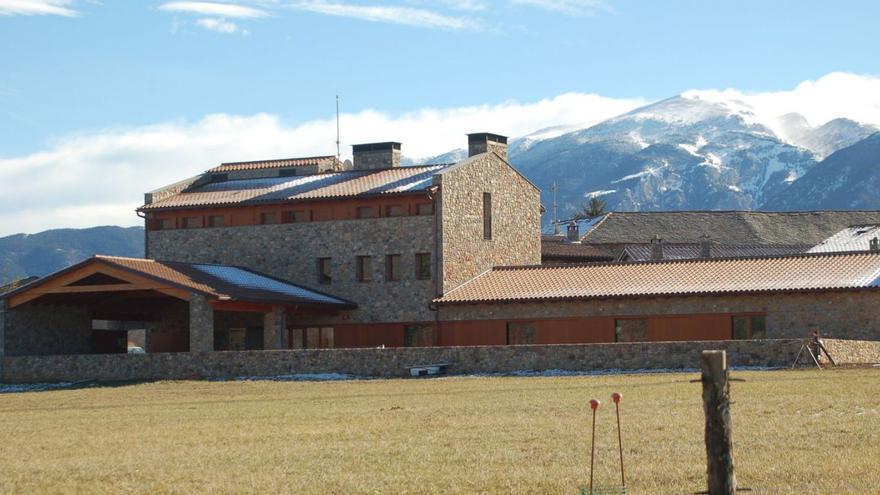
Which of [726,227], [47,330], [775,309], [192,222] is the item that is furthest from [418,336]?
[726,227]

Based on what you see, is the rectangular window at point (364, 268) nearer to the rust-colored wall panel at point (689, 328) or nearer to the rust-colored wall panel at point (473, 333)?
the rust-colored wall panel at point (473, 333)

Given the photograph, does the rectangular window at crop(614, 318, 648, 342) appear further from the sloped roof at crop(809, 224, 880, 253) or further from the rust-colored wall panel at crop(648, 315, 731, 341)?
the sloped roof at crop(809, 224, 880, 253)

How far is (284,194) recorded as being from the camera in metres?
58.4

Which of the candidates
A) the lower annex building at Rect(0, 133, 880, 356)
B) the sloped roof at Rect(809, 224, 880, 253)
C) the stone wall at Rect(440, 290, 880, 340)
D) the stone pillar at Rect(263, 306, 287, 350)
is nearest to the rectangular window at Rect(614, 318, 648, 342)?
the lower annex building at Rect(0, 133, 880, 356)

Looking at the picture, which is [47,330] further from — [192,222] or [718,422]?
[718,422]

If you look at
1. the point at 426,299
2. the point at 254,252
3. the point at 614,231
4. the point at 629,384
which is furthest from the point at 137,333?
the point at 629,384

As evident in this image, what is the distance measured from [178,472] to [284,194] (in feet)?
128

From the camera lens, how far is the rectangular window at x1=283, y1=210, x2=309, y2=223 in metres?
57.5

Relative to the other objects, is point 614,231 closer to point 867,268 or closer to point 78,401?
point 867,268

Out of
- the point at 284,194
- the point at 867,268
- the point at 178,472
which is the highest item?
the point at 284,194

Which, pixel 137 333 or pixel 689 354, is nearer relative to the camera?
pixel 689 354

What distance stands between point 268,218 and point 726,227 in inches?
1712

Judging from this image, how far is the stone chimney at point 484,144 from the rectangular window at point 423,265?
311 inches

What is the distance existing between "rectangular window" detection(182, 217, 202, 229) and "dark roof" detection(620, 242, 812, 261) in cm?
3084
